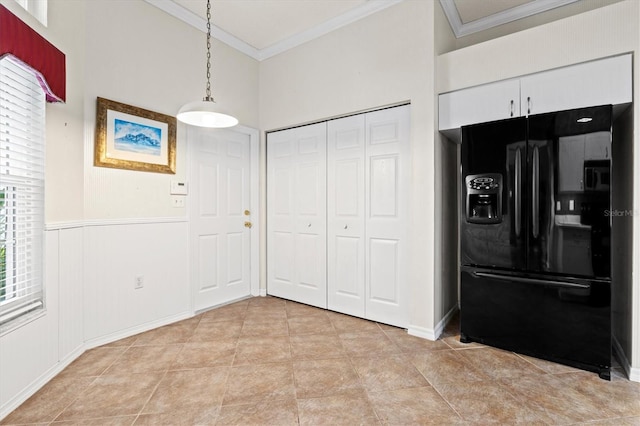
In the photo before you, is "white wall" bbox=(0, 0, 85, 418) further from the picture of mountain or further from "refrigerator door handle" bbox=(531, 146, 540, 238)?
"refrigerator door handle" bbox=(531, 146, 540, 238)

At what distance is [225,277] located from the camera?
3629 mm

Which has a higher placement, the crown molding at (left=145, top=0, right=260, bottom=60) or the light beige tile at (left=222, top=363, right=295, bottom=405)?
the crown molding at (left=145, top=0, right=260, bottom=60)

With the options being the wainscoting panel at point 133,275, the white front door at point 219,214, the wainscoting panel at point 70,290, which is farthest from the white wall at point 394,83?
the wainscoting panel at point 70,290

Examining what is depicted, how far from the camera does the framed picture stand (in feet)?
8.51

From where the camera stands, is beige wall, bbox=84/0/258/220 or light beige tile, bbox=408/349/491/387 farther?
beige wall, bbox=84/0/258/220

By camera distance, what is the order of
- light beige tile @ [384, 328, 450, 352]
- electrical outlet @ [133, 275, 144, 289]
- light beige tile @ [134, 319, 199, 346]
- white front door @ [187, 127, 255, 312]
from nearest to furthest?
light beige tile @ [384, 328, 450, 352] < light beige tile @ [134, 319, 199, 346] < electrical outlet @ [133, 275, 144, 289] < white front door @ [187, 127, 255, 312]

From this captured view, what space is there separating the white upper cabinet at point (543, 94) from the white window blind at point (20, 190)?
115 inches

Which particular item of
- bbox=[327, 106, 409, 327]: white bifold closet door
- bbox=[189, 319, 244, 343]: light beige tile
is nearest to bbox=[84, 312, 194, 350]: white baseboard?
bbox=[189, 319, 244, 343]: light beige tile

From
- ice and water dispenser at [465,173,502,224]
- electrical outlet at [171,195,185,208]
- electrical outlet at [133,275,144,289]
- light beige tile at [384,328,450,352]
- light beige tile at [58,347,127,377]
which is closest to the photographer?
light beige tile at [58,347,127,377]

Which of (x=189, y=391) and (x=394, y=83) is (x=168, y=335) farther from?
(x=394, y=83)

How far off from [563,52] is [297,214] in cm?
267

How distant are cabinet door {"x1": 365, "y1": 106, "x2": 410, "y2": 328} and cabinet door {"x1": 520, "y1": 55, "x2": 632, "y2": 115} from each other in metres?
0.92

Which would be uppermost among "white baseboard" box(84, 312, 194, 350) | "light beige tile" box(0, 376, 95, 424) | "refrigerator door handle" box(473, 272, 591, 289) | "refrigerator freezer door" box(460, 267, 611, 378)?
"refrigerator door handle" box(473, 272, 591, 289)

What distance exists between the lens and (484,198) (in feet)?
8.05
